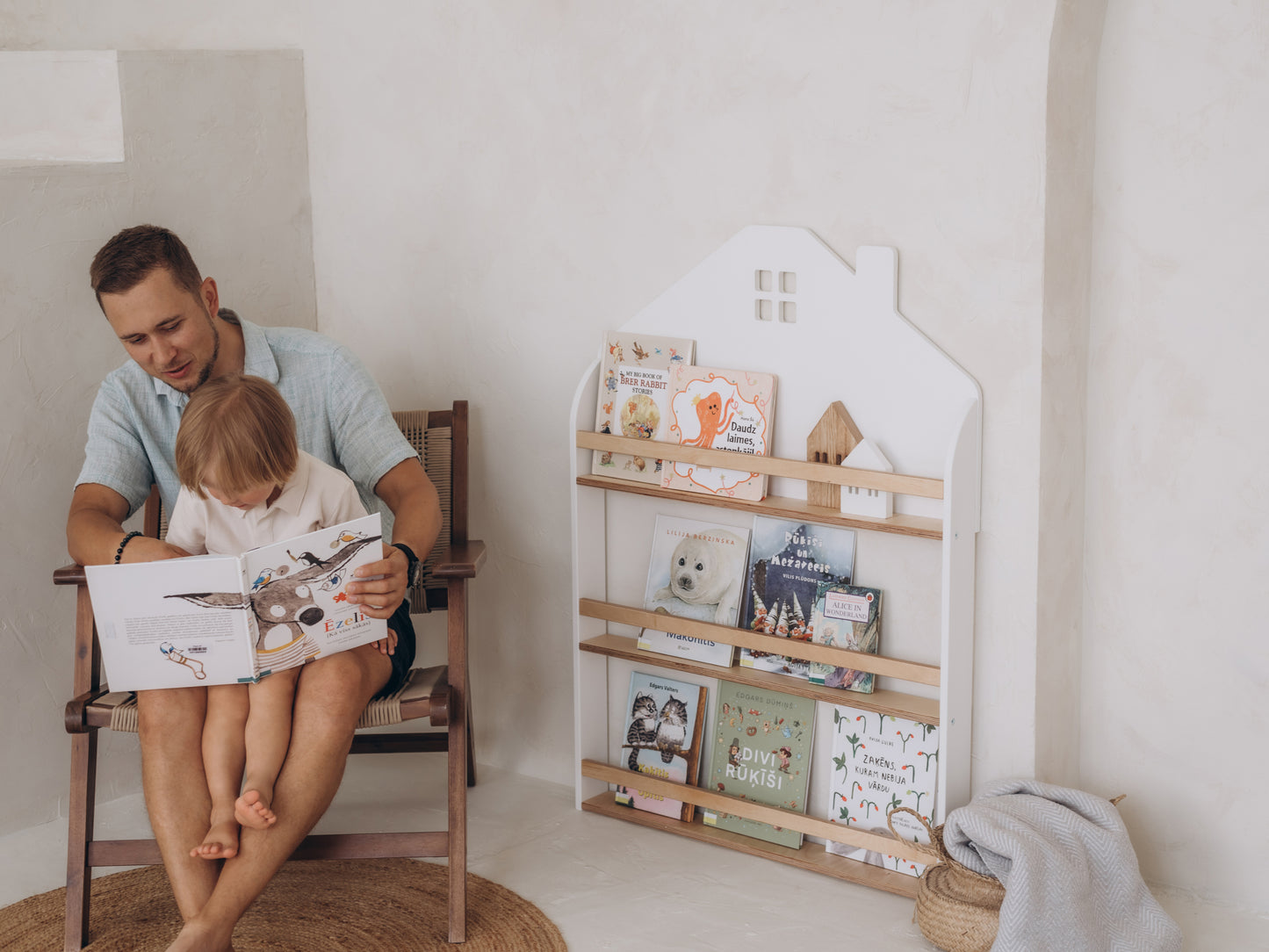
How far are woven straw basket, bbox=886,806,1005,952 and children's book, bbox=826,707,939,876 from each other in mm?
153

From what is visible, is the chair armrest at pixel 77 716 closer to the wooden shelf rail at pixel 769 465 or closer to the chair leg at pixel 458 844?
the chair leg at pixel 458 844

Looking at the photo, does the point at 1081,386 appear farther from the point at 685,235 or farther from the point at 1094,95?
the point at 685,235

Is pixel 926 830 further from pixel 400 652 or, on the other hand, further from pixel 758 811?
pixel 400 652

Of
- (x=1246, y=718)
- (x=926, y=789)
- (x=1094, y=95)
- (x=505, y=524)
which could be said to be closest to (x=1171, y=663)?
(x=1246, y=718)

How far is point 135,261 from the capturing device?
7.44ft

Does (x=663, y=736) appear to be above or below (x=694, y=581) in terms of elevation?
below

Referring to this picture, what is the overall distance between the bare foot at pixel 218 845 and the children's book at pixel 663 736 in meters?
1.00

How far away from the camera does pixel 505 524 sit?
298 centimetres

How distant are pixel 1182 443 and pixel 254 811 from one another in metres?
1.75

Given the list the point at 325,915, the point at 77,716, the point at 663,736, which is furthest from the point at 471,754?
the point at 77,716

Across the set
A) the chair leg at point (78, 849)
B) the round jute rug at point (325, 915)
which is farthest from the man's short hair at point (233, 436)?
the round jute rug at point (325, 915)

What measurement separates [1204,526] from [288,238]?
225cm

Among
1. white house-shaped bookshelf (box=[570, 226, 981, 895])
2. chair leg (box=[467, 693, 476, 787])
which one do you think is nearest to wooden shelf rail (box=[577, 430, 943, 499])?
white house-shaped bookshelf (box=[570, 226, 981, 895])

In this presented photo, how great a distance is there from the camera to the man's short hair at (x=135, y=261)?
2.26 meters
